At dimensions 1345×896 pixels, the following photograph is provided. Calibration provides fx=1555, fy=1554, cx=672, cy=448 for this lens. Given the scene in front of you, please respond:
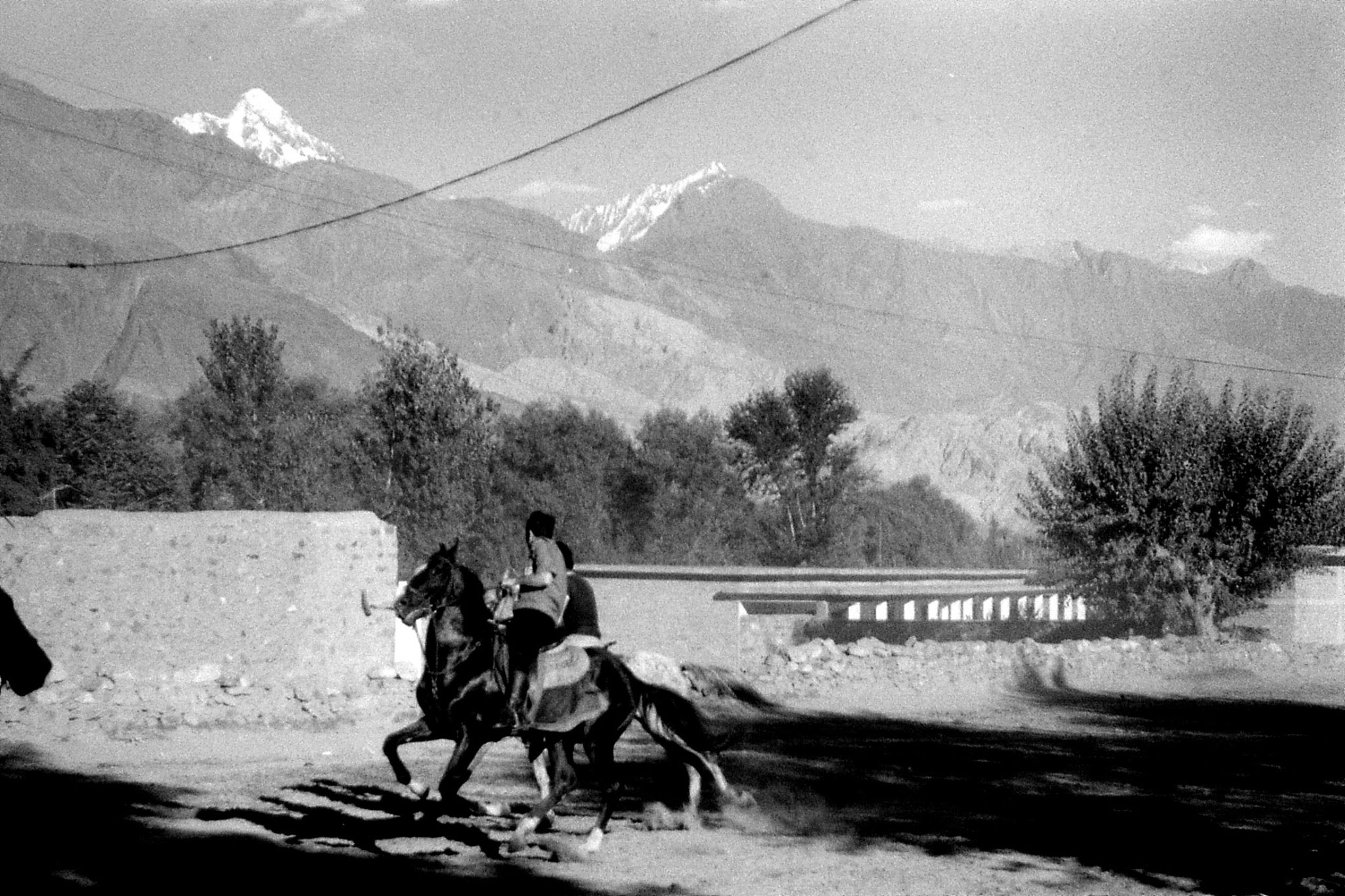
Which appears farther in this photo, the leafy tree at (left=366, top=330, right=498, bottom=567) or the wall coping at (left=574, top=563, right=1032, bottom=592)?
the leafy tree at (left=366, top=330, right=498, bottom=567)

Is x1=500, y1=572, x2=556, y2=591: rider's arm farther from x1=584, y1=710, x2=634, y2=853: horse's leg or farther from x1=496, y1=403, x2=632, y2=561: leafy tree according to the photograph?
x1=496, y1=403, x2=632, y2=561: leafy tree

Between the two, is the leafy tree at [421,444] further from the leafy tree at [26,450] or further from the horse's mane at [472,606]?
the horse's mane at [472,606]

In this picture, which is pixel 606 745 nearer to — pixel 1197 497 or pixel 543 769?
pixel 543 769

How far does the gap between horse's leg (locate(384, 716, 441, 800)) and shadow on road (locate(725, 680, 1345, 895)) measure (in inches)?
125

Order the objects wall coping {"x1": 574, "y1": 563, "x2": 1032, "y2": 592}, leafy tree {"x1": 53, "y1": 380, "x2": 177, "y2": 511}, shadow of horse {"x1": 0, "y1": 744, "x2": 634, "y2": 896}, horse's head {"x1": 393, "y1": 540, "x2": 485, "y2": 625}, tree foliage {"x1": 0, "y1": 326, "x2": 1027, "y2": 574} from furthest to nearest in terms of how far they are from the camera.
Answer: tree foliage {"x1": 0, "y1": 326, "x2": 1027, "y2": 574} < leafy tree {"x1": 53, "y1": 380, "x2": 177, "y2": 511} < wall coping {"x1": 574, "y1": 563, "x2": 1032, "y2": 592} < horse's head {"x1": 393, "y1": 540, "x2": 485, "y2": 625} < shadow of horse {"x1": 0, "y1": 744, "x2": 634, "y2": 896}

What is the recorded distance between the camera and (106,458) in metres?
57.6

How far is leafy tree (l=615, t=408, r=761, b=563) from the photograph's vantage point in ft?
275

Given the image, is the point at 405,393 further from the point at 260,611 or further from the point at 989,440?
the point at 989,440

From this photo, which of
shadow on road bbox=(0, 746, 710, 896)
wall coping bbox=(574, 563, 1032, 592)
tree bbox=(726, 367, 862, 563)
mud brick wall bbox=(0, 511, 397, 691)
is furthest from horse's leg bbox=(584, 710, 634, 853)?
tree bbox=(726, 367, 862, 563)

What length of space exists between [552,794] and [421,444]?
48.8 meters

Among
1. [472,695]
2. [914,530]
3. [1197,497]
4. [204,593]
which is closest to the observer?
[472,695]

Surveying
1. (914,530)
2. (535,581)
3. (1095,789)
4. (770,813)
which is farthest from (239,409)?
(914,530)

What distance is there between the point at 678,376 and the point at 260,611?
176m

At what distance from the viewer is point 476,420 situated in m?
61.4
